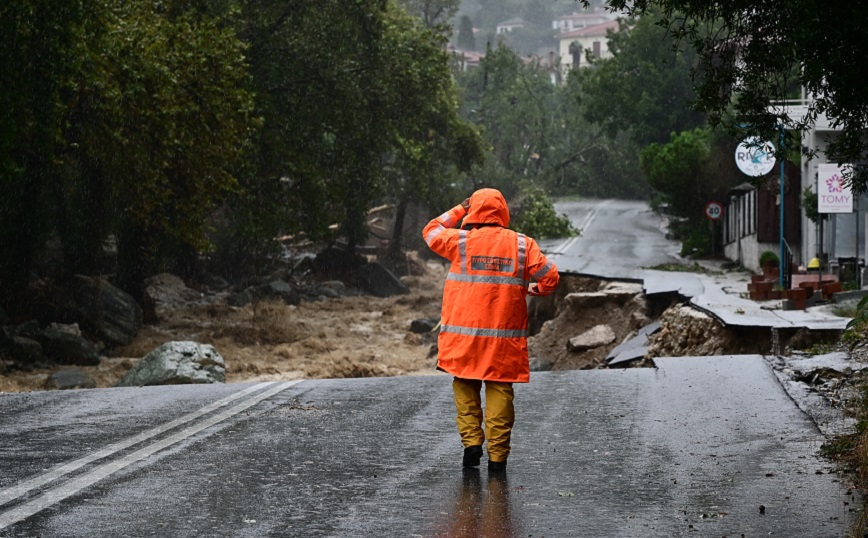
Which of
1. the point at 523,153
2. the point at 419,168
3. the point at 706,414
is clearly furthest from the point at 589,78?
the point at 706,414

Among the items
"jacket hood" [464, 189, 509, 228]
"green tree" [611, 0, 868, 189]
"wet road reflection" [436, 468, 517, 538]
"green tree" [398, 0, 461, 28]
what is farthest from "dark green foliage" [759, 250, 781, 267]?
"green tree" [398, 0, 461, 28]

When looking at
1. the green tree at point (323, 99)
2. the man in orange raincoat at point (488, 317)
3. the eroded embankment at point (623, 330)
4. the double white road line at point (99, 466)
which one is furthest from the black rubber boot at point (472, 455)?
the green tree at point (323, 99)

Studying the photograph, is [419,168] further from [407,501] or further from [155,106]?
[407,501]

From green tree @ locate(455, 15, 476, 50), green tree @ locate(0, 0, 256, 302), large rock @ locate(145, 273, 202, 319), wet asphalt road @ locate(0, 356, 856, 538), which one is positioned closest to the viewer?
wet asphalt road @ locate(0, 356, 856, 538)

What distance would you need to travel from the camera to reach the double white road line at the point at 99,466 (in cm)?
600

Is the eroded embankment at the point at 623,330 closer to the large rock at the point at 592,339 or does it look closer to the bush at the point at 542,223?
the large rock at the point at 592,339

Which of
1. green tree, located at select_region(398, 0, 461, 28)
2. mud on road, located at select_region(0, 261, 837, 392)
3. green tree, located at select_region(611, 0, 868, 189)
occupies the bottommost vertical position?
mud on road, located at select_region(0, 261, 837, 392)

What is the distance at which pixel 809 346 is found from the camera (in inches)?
638

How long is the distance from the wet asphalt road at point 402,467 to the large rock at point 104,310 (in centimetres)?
1633

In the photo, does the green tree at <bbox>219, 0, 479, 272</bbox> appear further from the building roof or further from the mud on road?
the building roof

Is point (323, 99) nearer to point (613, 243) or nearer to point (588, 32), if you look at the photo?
point (613, 243)

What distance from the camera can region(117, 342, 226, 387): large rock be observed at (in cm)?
1639

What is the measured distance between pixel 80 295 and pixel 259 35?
8583mm

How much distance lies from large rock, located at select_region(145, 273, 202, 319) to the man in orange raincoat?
28418 mm
